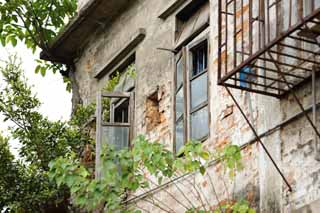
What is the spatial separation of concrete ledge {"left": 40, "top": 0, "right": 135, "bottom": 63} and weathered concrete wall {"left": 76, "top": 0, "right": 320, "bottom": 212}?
13 centimetres

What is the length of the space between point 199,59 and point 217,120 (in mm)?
1186

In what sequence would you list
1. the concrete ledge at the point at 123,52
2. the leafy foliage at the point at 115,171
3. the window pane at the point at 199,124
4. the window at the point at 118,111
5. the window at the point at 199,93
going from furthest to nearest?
the concrete ledge at the point at 123,52 < the window at the point at 118,111 < the window at the point at 199,93 < the window pane at the point at 199,124 < the leafy foliage at the point at 115,171

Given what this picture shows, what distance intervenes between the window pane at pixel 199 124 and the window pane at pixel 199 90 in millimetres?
121

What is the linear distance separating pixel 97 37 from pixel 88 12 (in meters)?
0.68

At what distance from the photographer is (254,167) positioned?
9.60 metres

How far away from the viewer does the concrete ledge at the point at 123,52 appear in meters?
13.1

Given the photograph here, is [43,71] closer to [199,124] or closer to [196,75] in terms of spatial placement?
[196,75]

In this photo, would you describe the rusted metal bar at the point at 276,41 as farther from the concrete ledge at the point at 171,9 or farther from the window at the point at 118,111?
the window at the point at 118,111

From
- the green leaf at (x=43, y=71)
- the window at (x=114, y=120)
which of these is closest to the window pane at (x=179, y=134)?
the window at (x=114, y=120)

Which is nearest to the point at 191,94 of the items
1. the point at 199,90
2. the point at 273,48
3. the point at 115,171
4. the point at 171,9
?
the point at 199,90

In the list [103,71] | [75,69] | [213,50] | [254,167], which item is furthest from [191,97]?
[75,69]

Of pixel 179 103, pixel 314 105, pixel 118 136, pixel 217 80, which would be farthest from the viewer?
pixel 118 136

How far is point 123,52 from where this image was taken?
44.5ft

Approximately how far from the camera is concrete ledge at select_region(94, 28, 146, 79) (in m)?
13.1
